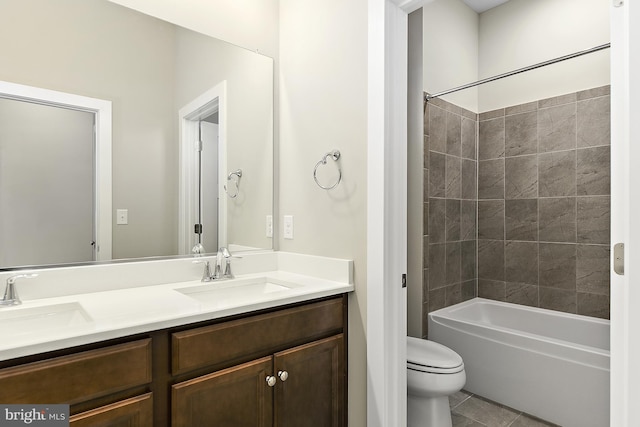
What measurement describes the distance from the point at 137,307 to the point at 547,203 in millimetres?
2676

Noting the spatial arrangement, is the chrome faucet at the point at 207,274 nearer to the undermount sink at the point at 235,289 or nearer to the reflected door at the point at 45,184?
the undermount sink at the point at 235,289

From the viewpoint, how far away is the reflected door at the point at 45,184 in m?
1.30

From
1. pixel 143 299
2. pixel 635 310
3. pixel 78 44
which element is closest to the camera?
pixel 635 310

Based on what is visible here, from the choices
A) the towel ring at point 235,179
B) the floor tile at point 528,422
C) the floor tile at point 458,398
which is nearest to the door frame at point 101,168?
the towel ring at point 235,179

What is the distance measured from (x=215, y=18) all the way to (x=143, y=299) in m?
1.35

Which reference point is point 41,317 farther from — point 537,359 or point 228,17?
point 537,359

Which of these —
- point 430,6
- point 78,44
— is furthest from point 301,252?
point 430,6

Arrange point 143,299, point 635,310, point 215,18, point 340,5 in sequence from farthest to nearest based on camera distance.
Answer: point 215,18 → point 340,5 → point 143,299 → point 635,310

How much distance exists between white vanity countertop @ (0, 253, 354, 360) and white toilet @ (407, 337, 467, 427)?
0.62 meters

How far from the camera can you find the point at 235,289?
1676mm

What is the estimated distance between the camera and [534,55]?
2717 mm

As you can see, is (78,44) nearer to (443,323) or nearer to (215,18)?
(215,18)

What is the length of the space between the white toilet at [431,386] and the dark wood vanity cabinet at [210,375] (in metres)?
0.44
